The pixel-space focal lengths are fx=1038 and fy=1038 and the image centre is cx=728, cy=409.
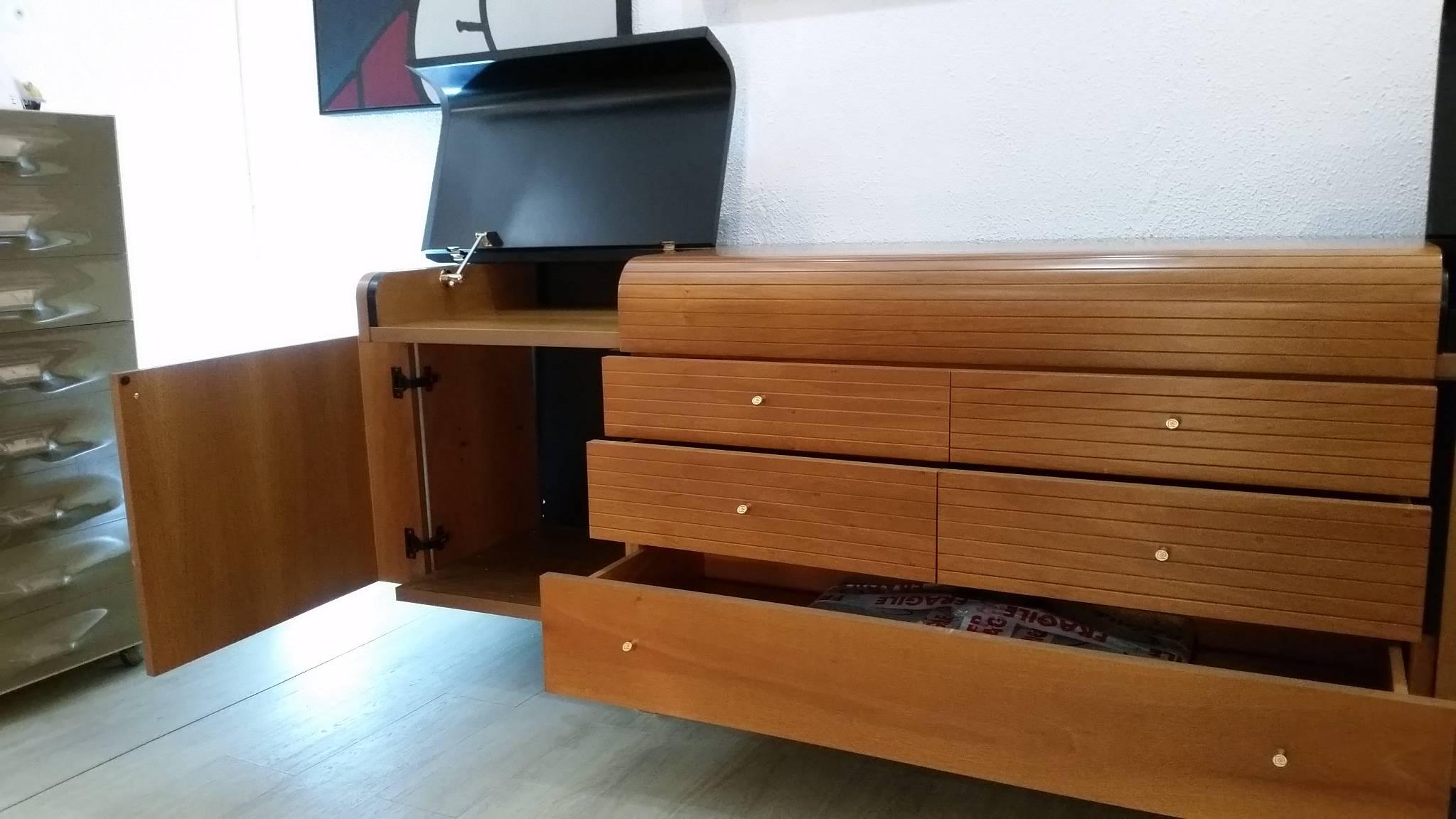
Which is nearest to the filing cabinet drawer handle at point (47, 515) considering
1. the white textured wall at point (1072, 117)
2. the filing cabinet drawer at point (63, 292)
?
the filing cabinet drawer at point (63, 292)

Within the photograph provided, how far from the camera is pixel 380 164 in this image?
74.2 inches

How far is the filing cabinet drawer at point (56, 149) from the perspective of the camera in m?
1.45

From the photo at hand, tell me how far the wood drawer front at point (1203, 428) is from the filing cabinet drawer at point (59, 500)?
3.97ft

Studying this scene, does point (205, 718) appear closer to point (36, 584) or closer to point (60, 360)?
point (36, 584)

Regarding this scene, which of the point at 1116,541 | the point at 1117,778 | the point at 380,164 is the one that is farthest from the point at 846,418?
the point at 380,164

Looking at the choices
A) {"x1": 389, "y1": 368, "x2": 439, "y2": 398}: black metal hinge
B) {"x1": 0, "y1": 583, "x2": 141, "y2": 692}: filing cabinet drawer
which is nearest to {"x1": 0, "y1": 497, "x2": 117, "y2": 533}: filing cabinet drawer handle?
{"x1": 0, "y1": 583, "x2": 141, "y2": 692}: filing cabinet drawer

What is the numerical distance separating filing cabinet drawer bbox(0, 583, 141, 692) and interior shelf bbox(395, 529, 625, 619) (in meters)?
0.43

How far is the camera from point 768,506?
1144mm

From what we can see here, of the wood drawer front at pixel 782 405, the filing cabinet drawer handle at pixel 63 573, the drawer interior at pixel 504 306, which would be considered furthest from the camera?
the filing cabinet drawer handle at pixel 63 573

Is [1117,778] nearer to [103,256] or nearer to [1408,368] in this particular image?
[1408,368]

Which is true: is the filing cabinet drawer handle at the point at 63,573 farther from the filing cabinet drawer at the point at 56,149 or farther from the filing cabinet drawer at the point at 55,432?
the filing cabinet drawer at the point at 56,149

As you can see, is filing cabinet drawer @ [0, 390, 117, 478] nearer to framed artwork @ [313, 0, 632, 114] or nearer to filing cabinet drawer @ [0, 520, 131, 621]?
filing cabinet drawer @ [0, 520, 131, 621]

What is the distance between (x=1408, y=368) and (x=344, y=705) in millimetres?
1388

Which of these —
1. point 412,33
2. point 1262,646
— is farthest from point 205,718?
point 1262,646
